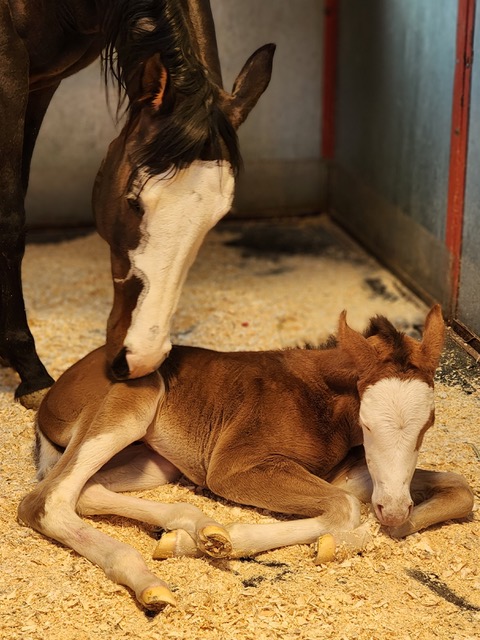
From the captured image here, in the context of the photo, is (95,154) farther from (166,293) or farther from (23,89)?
(166,293)

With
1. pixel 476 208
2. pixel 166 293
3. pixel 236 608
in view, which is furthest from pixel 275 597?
pixel 476 208

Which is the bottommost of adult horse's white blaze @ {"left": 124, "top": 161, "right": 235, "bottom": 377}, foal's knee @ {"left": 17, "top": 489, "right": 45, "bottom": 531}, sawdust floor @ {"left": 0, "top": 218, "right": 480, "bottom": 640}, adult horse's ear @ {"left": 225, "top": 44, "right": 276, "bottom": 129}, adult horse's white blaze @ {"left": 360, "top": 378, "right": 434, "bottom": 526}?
sawdust floor @ {"left": 0, "top": 218, "right": 480, "bottom": 640}

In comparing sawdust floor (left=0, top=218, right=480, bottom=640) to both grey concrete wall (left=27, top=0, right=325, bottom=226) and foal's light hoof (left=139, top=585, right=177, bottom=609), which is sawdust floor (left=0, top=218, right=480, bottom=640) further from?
grey concrete wall (left=27, top=0, right=325, bottom=226)

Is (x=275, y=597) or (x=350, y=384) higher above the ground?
(x=350, y=384)

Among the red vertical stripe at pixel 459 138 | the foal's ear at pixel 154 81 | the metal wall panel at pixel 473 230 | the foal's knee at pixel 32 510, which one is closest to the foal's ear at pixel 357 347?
the foal's ear at pixel 154 81

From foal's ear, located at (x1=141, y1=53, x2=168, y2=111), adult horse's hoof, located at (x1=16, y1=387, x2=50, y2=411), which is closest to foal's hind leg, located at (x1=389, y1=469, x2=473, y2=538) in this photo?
foal's ear, located at (x1=141, y1=53, x2=168, y2=111)

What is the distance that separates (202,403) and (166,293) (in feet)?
1.53

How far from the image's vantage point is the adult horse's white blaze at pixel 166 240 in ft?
10.2

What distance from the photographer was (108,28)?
3.45 meters

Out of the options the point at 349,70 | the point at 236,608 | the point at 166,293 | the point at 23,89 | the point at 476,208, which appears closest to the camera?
the point at 236,608

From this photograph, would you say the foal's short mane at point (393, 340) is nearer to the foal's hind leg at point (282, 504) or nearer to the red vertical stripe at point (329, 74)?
the foal's hind leg at point (282, 504)

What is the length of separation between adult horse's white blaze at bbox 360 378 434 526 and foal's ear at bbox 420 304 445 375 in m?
0.11

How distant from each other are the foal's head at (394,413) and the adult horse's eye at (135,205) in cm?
87

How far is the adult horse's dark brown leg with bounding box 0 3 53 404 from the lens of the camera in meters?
3.79
